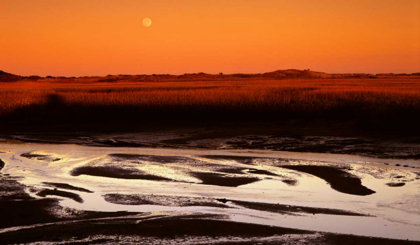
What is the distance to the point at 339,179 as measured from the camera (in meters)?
12.1

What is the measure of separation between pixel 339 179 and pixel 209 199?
331 cm

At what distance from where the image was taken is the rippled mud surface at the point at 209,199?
25.3 ft

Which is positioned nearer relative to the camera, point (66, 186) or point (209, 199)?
point (209, 199)

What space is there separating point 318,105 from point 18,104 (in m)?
14.5

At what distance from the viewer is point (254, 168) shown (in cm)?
1358

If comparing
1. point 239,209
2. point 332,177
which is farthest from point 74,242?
point 332,177

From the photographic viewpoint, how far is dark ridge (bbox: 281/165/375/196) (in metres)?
10.8

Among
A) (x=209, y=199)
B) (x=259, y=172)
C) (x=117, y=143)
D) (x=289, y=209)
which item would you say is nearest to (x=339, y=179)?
(x=259, y=172)

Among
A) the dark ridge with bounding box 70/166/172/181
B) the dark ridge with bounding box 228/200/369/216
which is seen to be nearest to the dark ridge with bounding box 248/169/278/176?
the dark ridge with bounding box 70/166/172/181

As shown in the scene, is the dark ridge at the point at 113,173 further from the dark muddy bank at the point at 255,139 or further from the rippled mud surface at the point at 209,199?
the dark muddy bank at the point at 255,139

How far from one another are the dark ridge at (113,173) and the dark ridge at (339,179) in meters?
3.13

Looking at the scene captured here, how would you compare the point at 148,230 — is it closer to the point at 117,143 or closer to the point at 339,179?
the point at 339,179

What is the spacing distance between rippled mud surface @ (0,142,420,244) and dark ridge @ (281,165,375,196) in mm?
19

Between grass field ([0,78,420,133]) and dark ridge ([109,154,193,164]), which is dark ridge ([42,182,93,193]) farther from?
grass field ([0,78,420,133])
